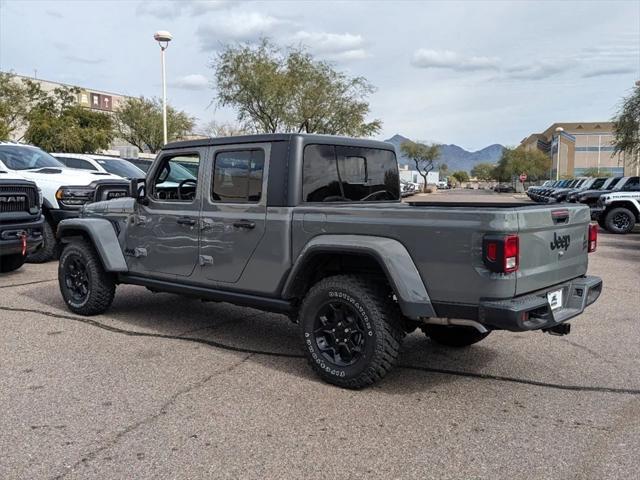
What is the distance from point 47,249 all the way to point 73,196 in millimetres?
1056

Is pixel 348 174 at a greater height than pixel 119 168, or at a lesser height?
lesser

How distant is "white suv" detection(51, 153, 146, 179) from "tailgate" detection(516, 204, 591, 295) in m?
10.3

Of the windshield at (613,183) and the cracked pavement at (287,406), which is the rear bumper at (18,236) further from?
the windshield at (613,183)

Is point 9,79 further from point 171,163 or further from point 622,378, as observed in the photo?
point 622,378

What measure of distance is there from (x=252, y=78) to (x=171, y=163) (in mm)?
27012

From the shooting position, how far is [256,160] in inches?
195

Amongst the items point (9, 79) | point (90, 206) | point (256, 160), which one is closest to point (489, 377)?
point (256, 160)

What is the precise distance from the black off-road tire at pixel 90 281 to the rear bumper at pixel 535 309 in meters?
4.07

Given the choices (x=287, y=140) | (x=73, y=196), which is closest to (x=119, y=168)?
(x=73, y=196)

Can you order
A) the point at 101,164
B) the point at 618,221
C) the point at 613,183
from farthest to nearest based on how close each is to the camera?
1. the point at 613,183
2. the point at 618,221
3. the point at 101,164

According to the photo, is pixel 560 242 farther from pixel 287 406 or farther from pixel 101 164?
pixel 101 164

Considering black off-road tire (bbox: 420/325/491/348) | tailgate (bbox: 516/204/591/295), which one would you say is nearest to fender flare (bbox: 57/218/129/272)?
black off-road tire (bbox: 420/325/491/348)

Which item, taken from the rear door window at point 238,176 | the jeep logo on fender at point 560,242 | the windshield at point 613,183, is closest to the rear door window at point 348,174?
the rear door window at point 238,176

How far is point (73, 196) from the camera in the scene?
392 inches
